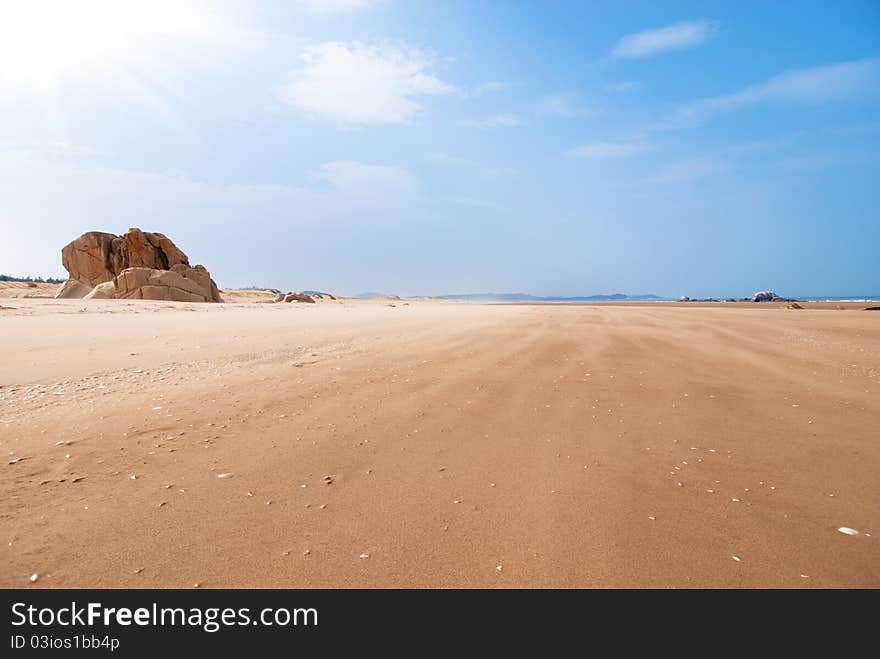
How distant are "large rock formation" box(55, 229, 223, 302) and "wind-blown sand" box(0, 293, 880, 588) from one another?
30.3 m

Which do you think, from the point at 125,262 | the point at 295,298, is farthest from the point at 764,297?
the point at 125,262

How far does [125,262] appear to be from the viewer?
1261 inches

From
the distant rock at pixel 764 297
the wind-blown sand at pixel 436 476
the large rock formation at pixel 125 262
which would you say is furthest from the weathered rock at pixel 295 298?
the distant rock at pixel 764 297

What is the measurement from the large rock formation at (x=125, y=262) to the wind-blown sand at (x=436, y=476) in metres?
30.3

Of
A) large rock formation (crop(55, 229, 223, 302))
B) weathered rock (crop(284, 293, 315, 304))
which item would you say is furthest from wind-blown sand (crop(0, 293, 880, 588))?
weathered rock (crop(284, 293, 315, 304))

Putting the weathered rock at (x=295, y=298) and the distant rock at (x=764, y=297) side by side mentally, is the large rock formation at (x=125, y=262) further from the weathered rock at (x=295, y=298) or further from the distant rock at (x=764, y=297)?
the distant rock at (x=764, y=297)

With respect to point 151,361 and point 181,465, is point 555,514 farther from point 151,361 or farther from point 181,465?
point 151,361

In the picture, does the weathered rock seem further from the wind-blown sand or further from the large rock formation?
the wind-blown sand

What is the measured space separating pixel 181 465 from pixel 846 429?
480cm

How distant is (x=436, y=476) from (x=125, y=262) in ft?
129

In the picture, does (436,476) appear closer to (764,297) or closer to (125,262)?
(125,262)
